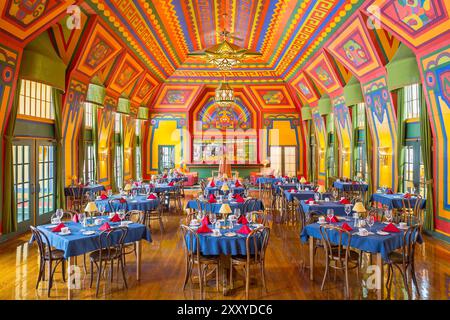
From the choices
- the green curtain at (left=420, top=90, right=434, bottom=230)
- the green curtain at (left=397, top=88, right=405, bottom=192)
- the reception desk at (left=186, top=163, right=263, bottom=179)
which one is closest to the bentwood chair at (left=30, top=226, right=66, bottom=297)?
the green curtain at (left=420, top=90, right=434, bottom=230)

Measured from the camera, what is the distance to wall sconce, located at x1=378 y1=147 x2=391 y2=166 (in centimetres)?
1111

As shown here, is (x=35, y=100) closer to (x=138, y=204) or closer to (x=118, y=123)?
(x=138, y=204)

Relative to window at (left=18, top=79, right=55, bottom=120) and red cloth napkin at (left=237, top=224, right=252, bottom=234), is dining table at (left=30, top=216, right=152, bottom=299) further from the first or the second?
window at (left=18, top=79, right=55, bottom=120)

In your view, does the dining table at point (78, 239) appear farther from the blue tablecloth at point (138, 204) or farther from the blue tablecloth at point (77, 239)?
the blue tablecloth at point (138, 204)

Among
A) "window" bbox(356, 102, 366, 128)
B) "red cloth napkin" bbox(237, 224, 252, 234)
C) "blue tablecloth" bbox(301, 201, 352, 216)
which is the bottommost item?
"blue tablecloth" bbox(301, 201, 352, 216)

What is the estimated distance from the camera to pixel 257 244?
5.19m

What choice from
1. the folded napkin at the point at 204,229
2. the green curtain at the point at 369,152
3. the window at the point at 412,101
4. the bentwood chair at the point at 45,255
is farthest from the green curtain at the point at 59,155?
the window at the point at 412,101

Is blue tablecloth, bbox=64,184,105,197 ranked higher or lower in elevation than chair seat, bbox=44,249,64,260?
higher

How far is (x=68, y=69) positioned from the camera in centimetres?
978

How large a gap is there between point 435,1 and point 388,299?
5.18 m

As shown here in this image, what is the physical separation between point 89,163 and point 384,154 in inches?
397

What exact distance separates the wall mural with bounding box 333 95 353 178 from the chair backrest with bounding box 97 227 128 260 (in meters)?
10.8

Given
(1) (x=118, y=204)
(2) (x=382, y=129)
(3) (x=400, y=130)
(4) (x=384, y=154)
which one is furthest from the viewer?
(2) (x=382, y=129)

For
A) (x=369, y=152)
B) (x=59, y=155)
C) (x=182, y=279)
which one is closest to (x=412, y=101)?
(x=369, y=152)
